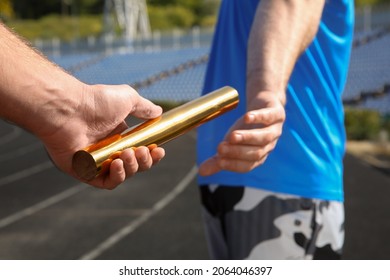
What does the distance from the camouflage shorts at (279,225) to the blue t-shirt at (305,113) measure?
0.02 m

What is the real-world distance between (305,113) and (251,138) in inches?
16.0

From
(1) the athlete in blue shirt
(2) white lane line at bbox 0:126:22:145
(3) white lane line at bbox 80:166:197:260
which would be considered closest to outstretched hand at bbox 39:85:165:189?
(1) the athlete in blue shirt

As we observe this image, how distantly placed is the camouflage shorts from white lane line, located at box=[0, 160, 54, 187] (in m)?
6.96

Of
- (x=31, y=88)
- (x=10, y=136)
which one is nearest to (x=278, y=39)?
(x=31, y=88)

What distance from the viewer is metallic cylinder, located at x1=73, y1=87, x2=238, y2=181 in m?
0.80

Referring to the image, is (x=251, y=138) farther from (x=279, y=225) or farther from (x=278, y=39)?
(x=279, y=225)

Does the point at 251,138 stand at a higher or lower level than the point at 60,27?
higher

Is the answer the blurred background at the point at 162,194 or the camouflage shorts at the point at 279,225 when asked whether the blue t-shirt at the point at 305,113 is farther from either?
the blurred background at the point at 162,194

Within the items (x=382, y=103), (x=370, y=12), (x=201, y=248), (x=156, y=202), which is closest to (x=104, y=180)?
(x=201, y=248)

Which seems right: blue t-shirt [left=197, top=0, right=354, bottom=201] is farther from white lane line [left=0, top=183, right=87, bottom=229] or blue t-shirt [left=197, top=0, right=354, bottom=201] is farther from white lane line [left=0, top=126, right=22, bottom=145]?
white lane line [left=0, top=126, right=22, bottom=145]

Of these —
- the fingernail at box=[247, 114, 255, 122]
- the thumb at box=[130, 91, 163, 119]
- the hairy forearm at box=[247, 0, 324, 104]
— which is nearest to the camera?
the thumb at box=[130, 91, 163, 119]

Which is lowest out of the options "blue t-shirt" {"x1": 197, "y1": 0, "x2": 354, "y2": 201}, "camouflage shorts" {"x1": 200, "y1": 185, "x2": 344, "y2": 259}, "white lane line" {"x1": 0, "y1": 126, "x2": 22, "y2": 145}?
"white lane line" {"x1": 0, "y1": 126, "x2": 22, "y2": 145}

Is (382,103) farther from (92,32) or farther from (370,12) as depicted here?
(92,32)

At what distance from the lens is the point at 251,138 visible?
1018 millimetres
